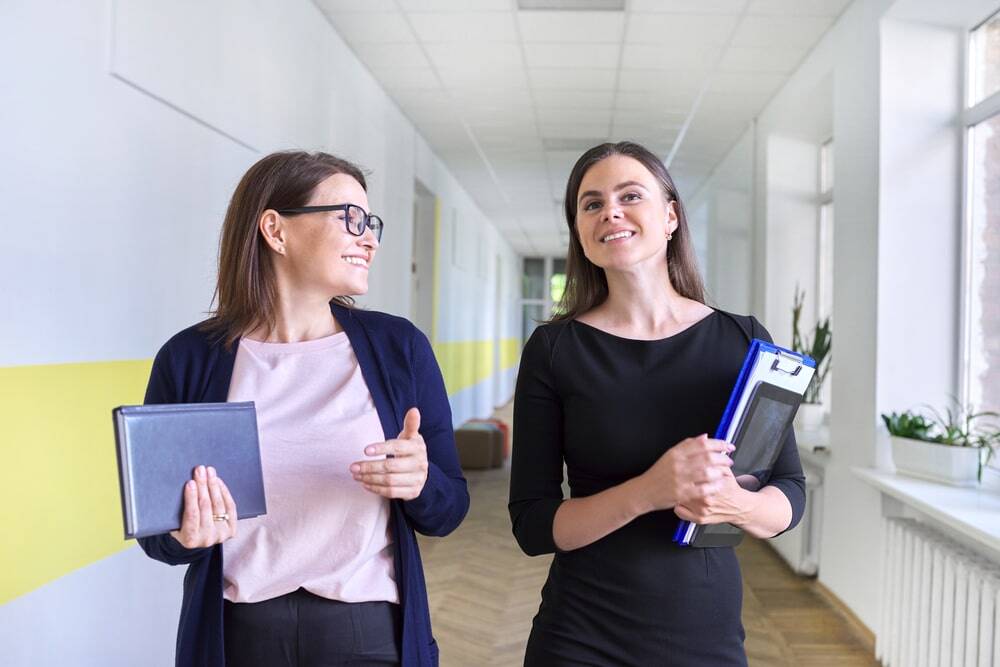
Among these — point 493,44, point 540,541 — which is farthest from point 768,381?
point 493,44

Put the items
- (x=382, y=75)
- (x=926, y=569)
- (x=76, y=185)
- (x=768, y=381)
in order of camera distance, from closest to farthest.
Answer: (x=768, y=381) < (x=76, y=185) < (x=926, y=569) < (x=382, y=75)

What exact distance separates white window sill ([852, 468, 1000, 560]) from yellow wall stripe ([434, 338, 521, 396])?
4.43 meters

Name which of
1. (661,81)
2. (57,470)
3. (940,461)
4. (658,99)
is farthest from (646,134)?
(57,470)

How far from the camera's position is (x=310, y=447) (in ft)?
4.50

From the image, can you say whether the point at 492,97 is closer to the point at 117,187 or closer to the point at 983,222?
the point at 983,222

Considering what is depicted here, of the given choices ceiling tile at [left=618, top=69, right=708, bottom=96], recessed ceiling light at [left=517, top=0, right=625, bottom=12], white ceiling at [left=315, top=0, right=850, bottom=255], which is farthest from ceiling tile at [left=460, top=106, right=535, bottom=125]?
recessed ceiling light at [left=517, top=0, right=625, bottom=12]

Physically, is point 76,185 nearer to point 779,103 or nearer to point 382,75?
point 382,75

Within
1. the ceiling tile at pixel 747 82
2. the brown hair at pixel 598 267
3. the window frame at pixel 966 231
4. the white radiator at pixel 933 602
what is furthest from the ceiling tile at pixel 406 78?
the brown hair at pixel 598 267

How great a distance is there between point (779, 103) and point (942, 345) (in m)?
2.83

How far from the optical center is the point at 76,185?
2.50 metres

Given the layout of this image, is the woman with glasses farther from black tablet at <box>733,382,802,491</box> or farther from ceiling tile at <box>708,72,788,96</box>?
ceiling tile at <box>708,72,788,96</box>

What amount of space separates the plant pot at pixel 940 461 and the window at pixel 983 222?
36cm

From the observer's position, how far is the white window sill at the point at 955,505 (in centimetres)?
273

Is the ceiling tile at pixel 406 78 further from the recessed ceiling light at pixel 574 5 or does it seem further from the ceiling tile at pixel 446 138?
the recessed ceiling light at pixel 574 5
